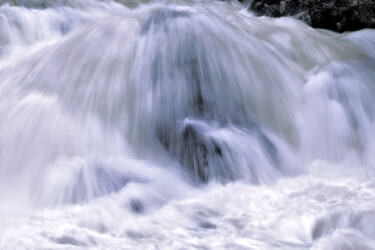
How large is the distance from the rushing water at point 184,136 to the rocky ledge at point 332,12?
18.4 inches

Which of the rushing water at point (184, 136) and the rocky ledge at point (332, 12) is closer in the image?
the rushing water at point (184, 136)

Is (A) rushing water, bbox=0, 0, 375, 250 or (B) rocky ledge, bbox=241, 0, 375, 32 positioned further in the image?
(B) rocky ledge, bbox=241, 0, 375, 32

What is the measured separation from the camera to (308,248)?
6.98 feet

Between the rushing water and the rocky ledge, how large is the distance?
1.53 ft

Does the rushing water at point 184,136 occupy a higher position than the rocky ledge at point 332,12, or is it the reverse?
the rocky ledge at point 332,12

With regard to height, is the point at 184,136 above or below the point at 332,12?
below

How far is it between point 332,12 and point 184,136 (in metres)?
2.91

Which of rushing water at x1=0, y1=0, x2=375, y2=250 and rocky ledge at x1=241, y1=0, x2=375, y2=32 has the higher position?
rocky ledge at x1=241, y1=0, x2=375, y2=32

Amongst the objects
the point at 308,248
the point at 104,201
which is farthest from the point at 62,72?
the point at 308,248

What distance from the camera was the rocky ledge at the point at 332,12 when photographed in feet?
15.9

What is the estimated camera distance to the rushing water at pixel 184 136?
2312 millimetres

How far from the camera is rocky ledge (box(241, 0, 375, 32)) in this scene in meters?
4.83

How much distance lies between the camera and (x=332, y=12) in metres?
4.97

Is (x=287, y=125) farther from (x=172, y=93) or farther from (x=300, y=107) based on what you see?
(x=172, y=93)
